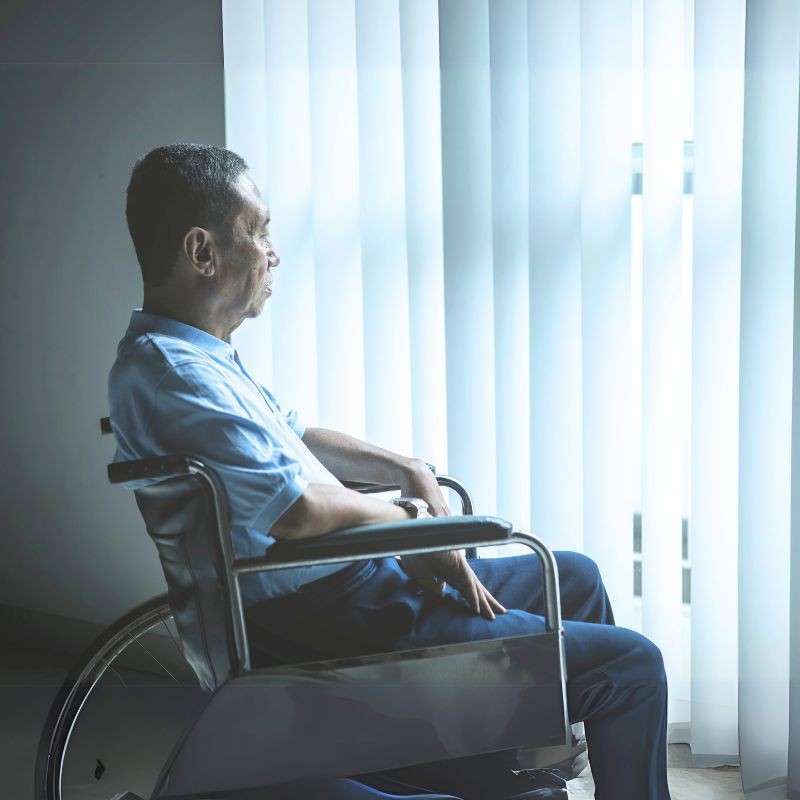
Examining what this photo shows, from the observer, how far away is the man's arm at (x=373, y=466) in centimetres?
130

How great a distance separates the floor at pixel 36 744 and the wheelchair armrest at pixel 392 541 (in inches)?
35.7

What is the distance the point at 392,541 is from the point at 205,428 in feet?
0.79

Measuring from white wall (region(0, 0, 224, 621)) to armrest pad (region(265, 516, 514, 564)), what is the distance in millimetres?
1343

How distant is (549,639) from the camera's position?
1.00 m

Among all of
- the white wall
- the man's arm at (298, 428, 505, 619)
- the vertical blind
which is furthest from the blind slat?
→ the white wall

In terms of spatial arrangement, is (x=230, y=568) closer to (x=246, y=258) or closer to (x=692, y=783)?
(x=246, y=258)

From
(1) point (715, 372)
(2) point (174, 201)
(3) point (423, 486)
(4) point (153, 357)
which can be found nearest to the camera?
(4) point (153, 357)

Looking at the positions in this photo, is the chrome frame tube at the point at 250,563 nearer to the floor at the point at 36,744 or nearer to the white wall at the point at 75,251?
the floor at the point at 36,744

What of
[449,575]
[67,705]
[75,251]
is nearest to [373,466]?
[449,575]

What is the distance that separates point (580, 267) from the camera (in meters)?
1.68

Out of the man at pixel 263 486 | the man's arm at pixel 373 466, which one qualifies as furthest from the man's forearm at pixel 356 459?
the man at pixel 263 486

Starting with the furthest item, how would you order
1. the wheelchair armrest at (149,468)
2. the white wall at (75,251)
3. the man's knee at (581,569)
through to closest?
the white wall at (75,251)
the man's knee at (581,569)
the wheelchair armrest at (149,468)

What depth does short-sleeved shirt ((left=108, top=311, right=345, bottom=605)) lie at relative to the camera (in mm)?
996

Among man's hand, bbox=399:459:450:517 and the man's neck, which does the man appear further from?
man's hand, bbox=399:459:450:517
